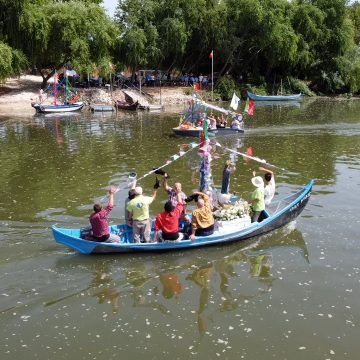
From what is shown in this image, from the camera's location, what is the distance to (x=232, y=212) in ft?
45.9

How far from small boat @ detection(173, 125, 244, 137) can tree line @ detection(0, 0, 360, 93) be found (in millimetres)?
21299

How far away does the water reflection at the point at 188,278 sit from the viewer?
34.6ft

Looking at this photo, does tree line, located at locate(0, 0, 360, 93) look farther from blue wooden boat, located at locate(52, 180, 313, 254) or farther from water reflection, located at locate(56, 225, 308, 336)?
water reflection, located at locate(56, 225, 308, 336)

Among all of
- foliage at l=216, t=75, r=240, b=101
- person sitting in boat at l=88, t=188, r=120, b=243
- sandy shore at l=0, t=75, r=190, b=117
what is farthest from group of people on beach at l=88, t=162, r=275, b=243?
foliage at l=216, t=75, r=240, b=101

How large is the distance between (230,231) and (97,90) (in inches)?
1791

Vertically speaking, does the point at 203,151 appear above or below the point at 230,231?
above

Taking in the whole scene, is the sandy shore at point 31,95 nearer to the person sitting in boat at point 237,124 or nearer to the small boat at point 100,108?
the small boat at point 100,108

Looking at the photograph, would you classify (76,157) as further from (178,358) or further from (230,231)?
(178,358)

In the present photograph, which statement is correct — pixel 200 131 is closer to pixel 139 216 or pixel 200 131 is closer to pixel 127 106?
pixel 139 216

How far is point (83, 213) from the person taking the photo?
16203 mm

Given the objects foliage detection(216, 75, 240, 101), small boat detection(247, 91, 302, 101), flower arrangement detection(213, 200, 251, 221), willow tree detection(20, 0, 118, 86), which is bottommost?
flower arrangement detection(213, 200, 251, 221)

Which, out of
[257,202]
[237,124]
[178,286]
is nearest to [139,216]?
[178,286]

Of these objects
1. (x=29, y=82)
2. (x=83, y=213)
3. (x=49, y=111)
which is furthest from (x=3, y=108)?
(x=83, y=213)

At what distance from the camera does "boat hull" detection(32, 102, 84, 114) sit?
45.9 meters
